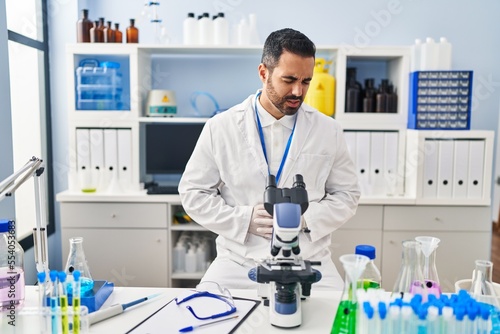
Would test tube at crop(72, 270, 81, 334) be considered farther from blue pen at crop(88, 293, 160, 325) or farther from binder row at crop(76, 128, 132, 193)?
binder row at crop(76, 128, 132, 193)

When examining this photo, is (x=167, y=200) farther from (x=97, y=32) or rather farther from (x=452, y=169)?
(x=452, y=169)

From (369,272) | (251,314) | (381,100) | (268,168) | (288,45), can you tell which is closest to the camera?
(369,272)

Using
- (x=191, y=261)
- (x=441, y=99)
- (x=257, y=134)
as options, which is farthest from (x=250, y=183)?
(x=441, y=99)

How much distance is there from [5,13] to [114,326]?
1.90 meters

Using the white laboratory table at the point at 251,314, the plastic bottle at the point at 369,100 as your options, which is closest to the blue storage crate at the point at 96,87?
the plastic bottle at the point at 369,100

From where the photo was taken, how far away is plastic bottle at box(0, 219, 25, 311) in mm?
1211

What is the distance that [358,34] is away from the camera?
302cm

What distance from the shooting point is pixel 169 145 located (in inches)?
117

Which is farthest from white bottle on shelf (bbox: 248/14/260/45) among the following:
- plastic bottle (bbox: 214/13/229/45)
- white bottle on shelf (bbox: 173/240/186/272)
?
white bottle on shelf (bbox: 173/240/186/272)

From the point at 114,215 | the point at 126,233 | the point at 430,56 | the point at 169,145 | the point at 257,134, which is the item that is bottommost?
the point at 126,233

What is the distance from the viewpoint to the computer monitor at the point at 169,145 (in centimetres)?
296

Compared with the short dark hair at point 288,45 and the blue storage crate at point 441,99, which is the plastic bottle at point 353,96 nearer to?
the blue storage crate at point 441,99

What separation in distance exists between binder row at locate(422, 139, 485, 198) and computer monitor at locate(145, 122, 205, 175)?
140 cm

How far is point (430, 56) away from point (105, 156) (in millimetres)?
2015
